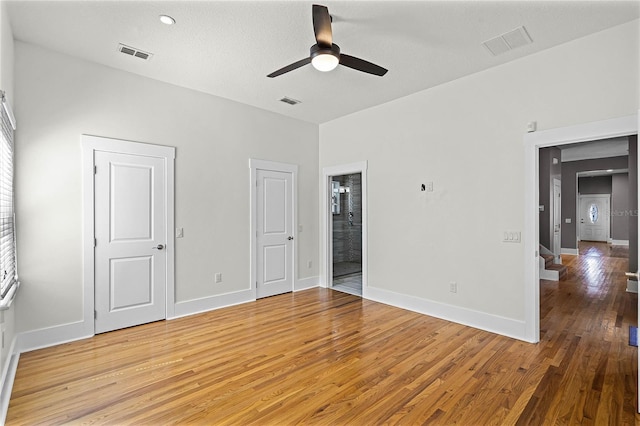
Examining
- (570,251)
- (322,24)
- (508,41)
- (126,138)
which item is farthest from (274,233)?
(570,251)

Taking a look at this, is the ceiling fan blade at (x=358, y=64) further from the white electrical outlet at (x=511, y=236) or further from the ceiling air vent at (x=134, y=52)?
the white electrical outlet at (x=511, y=236)

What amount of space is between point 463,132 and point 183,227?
3.78 meters

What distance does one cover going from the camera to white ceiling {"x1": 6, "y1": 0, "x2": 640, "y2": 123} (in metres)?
2.56

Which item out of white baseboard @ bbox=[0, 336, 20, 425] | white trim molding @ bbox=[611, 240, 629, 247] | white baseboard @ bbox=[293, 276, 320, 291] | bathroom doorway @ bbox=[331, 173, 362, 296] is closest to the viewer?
white baseboard @ bbox=[0, 336, 20, 425]

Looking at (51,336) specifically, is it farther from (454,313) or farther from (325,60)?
(454,313)

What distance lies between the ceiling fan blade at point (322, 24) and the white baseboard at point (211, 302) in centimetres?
356

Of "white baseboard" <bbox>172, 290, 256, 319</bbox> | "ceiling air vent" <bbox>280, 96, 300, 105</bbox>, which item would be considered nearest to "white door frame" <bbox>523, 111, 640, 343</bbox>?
"ceiling air vent" <bbox>280, 96, 300, 105</bbox>

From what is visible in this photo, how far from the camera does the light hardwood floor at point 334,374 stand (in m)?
2.16

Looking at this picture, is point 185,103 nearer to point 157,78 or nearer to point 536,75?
point 157,78

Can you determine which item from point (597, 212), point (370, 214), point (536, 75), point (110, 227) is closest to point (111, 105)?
point (110, 227)

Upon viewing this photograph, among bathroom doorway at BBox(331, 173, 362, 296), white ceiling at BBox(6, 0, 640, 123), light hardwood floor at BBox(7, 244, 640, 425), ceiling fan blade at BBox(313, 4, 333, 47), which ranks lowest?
light hardwood floor at BBox(7, 244, 640, 425)

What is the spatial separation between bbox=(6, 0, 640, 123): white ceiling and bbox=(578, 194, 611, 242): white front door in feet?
41.1

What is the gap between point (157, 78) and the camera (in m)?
3.95

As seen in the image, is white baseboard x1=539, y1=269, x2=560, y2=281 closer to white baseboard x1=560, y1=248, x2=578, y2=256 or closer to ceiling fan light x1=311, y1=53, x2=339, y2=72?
white baseboard x1=560, y1=248, x2=578, y2=256
